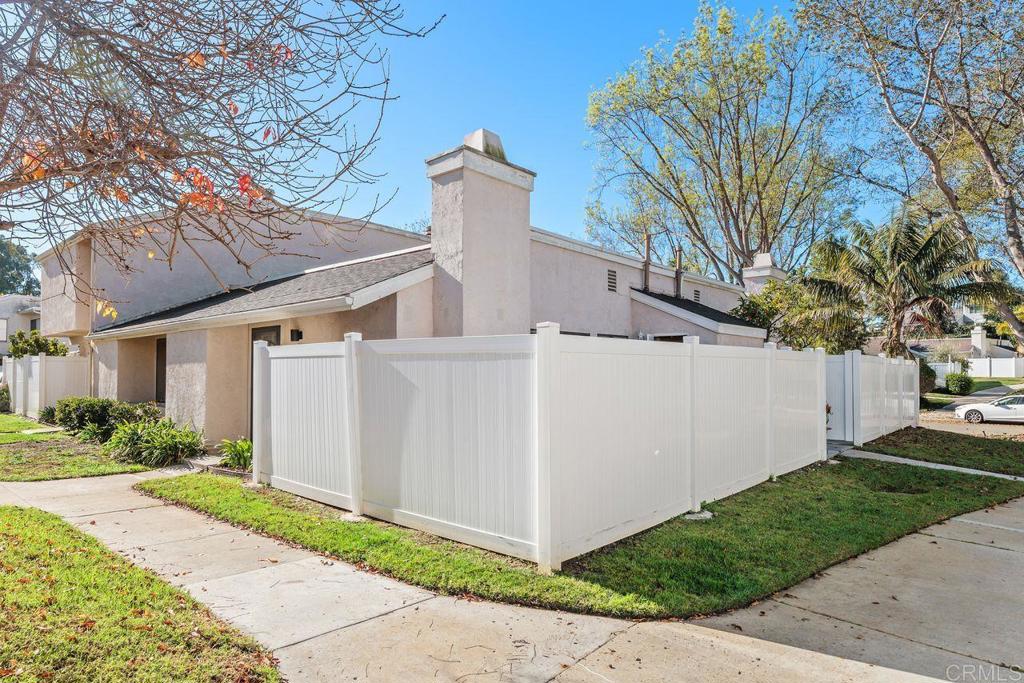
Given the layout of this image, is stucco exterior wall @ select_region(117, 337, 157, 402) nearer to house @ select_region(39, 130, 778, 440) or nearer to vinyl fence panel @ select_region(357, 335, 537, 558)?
house @ select_region(39, 130, 778, 440)

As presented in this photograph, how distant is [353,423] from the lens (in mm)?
7004

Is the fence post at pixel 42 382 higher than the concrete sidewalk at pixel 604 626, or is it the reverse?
the fence post at pixel 42 382

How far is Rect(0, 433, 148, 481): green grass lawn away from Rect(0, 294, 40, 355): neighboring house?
28576mm

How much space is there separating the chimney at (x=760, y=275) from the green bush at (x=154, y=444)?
17861 millimetres

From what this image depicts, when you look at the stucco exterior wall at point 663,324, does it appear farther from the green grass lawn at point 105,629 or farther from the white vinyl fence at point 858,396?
the green grass lawn at point 105,629

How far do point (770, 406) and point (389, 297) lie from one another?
589 cm

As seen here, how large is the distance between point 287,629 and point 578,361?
306cm

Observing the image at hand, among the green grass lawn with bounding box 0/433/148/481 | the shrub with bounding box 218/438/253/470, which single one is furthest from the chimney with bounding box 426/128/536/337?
the green grass lawn with bounding box 0/433/148/481

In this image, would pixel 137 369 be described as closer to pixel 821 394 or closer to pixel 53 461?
pixel 53 461

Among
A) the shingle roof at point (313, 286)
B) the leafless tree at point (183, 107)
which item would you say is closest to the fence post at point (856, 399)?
the shingle roof at point (313, 286)

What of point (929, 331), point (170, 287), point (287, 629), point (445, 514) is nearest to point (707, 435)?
point (445, 514)

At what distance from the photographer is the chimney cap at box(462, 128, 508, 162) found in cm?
1047

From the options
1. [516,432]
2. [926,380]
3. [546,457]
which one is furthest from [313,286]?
[926,380]

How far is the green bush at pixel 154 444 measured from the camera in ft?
35.2
